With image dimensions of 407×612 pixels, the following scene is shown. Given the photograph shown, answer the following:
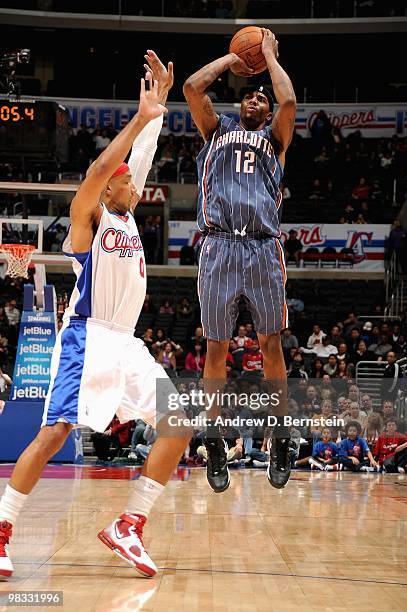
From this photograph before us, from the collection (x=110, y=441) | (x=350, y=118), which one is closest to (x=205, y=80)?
(x=110, y=441)

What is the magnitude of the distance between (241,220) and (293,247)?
1712 cm

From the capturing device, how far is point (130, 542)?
17.4ft

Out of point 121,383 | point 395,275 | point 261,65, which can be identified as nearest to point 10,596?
point 121,383

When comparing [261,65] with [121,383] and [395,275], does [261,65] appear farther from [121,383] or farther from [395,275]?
[395,275]

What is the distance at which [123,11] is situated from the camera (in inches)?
1195

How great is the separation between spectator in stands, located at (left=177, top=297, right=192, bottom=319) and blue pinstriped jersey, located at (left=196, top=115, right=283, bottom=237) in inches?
604

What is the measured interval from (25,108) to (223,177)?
327 inches

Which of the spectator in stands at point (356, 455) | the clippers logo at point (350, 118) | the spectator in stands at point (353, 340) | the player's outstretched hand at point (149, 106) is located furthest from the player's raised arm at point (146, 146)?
the clippers logo at point (350, 118)

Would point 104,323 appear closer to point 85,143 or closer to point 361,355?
point 361,355

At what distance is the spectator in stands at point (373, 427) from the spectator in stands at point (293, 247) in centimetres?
930

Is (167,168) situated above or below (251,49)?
below

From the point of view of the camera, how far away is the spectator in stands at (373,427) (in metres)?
13.6

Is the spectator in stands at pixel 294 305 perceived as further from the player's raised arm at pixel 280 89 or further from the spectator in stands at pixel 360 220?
the player's raised arm at pixel 280 89

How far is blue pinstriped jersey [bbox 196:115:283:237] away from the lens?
5973mm
